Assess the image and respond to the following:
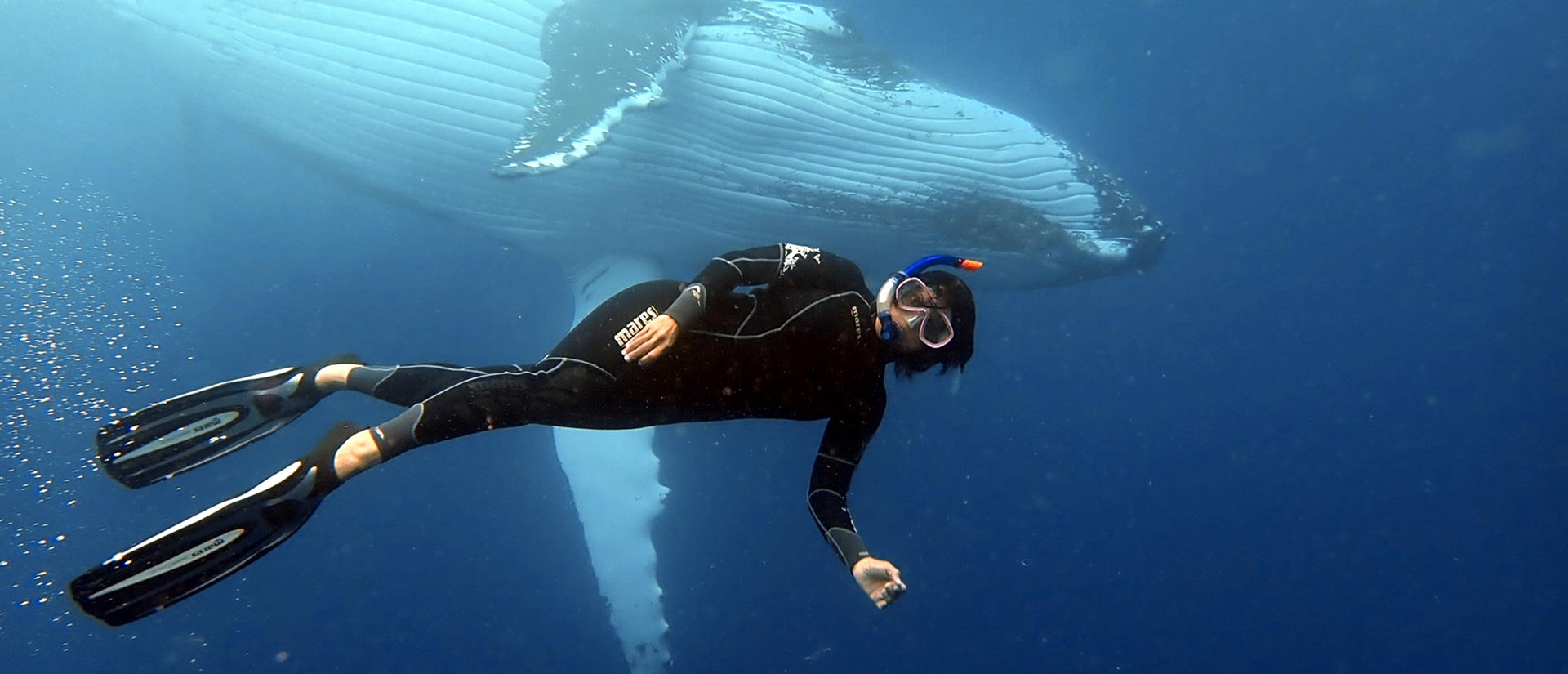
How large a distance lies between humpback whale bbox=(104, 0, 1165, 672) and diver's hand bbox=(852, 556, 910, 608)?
219 inches

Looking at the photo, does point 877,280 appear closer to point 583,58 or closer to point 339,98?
point 583,58

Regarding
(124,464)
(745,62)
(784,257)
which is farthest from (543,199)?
(784,257)

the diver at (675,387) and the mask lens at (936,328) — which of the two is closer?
the diver at (675,387)

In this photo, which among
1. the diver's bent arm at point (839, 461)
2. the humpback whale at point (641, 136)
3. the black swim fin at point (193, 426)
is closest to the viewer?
the diver's bent arm at point (839, 461)

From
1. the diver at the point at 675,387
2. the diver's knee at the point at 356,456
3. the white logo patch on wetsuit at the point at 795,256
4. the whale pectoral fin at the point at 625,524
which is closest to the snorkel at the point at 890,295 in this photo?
the diver at the point at 675,387

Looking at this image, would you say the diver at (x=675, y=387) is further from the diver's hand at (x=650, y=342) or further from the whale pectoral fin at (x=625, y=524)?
the whale pectoral fin at (x=625, y=524)

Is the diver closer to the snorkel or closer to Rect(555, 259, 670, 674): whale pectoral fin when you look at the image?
the snorkel

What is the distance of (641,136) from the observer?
8844mm

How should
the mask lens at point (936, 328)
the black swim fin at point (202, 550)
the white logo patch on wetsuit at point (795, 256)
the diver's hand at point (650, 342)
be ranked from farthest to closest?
the white logo patch on wetsuit at point (795, 256)
the mask lens at point (936, 328)
the black swim fin at point (202, 550)
the diver's hand at point (650, 342)

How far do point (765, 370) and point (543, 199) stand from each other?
756 cm

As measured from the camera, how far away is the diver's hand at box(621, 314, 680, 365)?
3176 millimetres

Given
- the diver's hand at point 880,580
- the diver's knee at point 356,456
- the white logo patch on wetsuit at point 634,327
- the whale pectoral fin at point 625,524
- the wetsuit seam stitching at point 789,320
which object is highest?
the wetsuit seam stitching at point 789,320

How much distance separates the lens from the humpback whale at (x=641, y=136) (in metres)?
8.10

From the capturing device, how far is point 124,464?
4.36 metres
